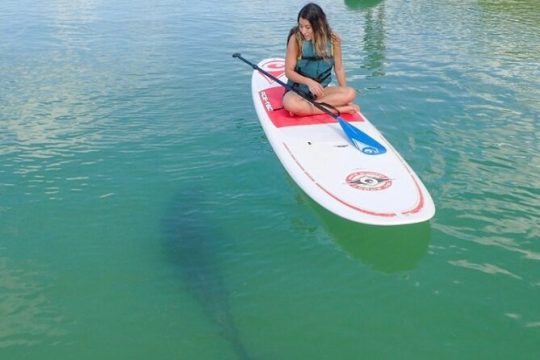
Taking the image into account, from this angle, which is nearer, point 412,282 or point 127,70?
point 412,282

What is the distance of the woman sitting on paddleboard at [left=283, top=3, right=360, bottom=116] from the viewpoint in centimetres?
714

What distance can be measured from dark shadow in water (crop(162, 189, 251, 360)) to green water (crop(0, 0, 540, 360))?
0.07 feet

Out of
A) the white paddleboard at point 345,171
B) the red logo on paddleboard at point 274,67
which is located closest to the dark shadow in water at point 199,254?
the white paddleboard at point 345,171

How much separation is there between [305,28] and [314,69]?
74 cm

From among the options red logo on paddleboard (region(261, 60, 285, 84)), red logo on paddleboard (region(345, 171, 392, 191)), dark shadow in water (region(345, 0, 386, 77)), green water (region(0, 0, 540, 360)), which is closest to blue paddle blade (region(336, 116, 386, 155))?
red logo on paddleboard (region(345, 171, 392, 191))

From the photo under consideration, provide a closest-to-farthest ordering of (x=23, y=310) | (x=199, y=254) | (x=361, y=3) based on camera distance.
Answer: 1. (x=23, y=310)
2. (x=199, y=254)
3. (x=361, y=3)

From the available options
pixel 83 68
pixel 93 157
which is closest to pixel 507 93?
pixel 93 157

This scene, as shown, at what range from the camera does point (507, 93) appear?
369 inches

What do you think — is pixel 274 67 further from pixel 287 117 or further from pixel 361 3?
pixel 361 3

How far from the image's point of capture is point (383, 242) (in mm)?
5453

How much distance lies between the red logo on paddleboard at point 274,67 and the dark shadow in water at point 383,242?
4.36 metres

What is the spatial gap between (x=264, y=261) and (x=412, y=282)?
4.79ft

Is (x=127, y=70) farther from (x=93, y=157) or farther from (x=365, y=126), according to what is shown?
(x=365, y=126)

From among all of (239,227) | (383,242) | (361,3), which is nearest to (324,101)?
(239,227)
